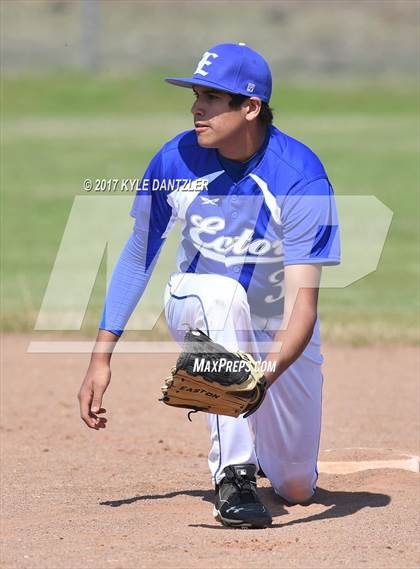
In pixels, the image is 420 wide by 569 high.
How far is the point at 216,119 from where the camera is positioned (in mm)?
4477

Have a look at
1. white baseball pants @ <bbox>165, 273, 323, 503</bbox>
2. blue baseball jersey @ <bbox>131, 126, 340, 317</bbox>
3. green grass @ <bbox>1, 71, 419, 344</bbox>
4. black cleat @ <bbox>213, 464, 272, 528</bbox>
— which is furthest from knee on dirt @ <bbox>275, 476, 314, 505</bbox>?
green grass @ <bbox>1, 71, 419, 344</bbox>

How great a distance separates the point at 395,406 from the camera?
6.64 metres

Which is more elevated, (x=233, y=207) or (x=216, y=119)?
(x=216, y=119)

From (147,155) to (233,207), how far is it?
15.7 meters

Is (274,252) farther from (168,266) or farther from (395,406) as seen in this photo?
(168,266)

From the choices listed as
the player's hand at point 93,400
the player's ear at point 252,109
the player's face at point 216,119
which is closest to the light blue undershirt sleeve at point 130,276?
the player's hand at point 93,400

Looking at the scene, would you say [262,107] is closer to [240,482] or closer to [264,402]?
[264,402]

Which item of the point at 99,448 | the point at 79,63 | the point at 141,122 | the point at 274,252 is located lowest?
the point at 99,448

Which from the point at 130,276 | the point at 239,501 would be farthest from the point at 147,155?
the point at 239,501

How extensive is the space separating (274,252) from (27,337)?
4.09 metres

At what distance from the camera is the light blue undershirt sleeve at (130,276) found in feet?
15.0

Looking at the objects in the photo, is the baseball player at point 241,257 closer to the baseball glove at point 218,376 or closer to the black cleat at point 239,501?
the black cleat at point 239,501

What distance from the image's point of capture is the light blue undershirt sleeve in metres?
4.59

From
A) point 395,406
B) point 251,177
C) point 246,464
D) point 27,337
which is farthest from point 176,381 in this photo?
point 27,337
